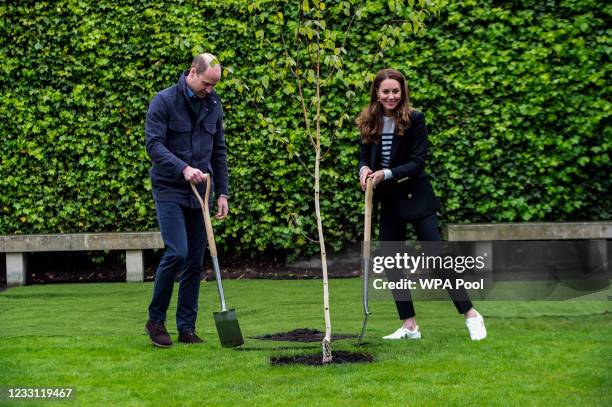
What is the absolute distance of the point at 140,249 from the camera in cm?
925

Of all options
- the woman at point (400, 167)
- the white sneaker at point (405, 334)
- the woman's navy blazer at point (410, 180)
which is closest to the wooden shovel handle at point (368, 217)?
the woman at point (400, 167)

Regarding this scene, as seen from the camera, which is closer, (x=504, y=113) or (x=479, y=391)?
(x=479, y=391)

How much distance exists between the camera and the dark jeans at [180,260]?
586cm

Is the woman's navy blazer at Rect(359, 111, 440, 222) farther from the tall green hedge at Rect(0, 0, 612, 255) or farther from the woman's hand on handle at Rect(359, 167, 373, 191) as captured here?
the tall green hedge at Rect(0, 0, 612, 255)

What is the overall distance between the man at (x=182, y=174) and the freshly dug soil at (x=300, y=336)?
50 centimetres

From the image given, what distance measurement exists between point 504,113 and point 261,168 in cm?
236

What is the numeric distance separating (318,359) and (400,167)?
1295 millimetres

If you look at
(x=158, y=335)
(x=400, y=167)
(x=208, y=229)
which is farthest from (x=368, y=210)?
(x=158, y=335)

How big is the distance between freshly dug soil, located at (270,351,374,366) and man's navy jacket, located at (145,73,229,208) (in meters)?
1.27

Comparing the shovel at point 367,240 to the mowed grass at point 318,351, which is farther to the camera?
the shovel at point 367,240

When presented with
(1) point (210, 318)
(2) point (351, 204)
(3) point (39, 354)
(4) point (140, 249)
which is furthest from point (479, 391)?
(4) point (140, 249)

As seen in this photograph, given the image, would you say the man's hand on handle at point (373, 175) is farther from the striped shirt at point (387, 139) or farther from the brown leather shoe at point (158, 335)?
the brown leather shoe at point (158, 335)

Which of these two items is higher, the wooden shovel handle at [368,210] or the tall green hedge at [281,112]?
the tall green hedge at [281,112]

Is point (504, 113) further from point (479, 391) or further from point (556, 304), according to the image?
point (479, 391)
